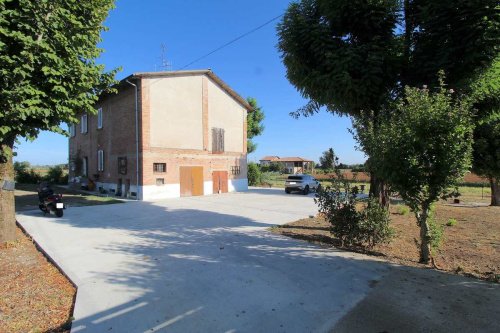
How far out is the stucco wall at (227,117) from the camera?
22688 millimetres

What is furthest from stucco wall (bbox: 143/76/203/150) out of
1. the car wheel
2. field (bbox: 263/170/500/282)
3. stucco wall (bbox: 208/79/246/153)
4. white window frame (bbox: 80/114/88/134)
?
field (bbox: 263/170/500/282)

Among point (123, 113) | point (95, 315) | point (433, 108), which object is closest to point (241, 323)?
point (95, 315)

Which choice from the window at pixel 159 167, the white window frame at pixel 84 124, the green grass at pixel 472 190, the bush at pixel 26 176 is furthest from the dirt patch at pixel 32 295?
the bush at pixel 26 176

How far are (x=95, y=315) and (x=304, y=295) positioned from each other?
106 inches

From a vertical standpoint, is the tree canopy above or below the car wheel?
above

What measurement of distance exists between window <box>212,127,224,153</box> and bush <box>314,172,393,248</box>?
16.2 m

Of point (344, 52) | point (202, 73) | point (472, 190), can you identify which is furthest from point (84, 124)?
point (472, 190)

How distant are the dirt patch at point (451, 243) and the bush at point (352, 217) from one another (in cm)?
34

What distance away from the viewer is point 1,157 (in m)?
6.93

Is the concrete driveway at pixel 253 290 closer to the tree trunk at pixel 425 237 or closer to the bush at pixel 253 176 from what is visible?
the tree trunk at pixel 425 237

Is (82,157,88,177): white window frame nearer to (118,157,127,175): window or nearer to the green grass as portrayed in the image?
(118,157,127,175): window

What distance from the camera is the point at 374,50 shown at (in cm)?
709

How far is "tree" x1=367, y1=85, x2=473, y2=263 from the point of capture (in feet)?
16.5

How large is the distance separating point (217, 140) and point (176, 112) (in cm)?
405
